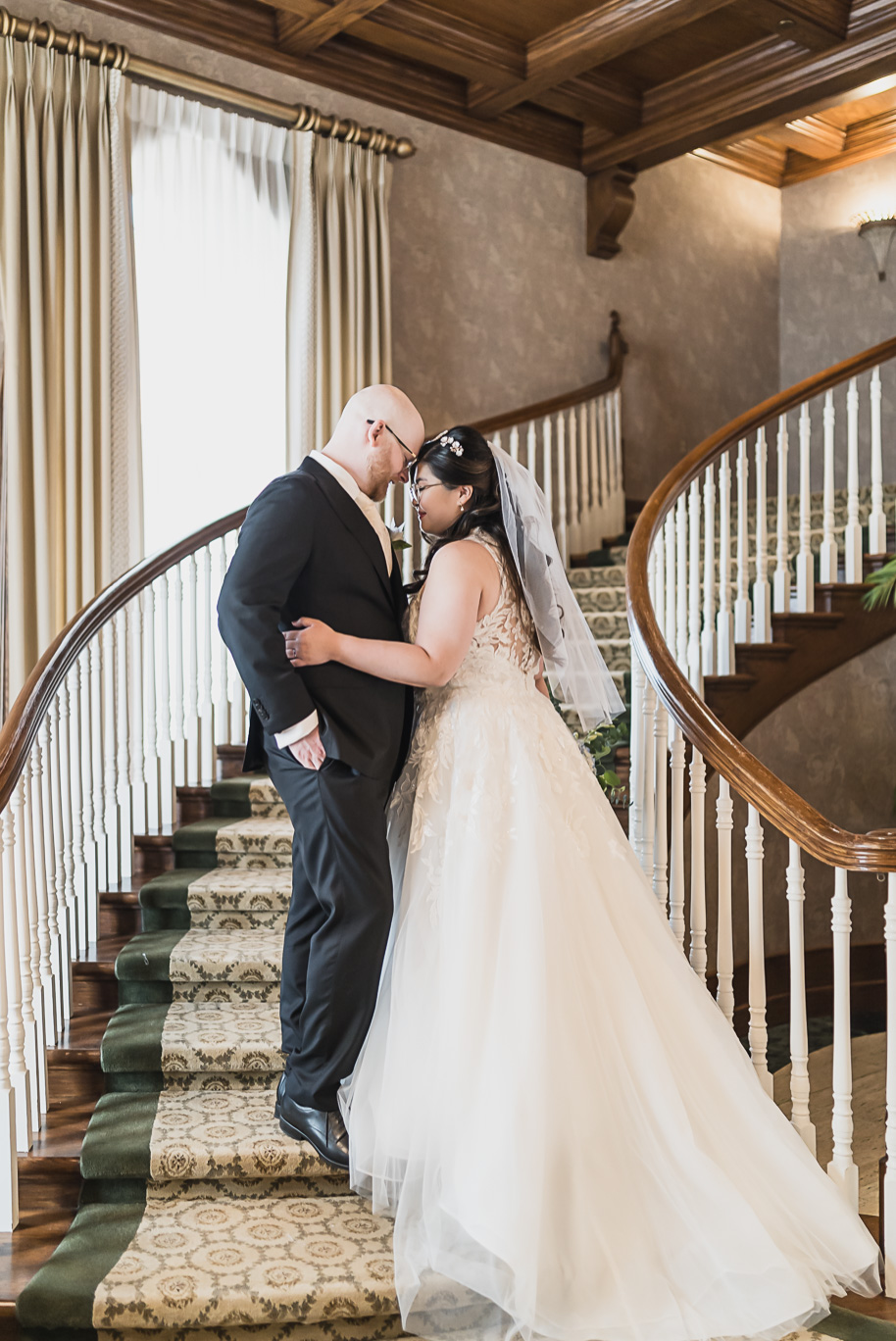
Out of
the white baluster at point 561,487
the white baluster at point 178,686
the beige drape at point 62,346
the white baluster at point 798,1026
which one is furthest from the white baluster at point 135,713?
the white baluster at point 561,487

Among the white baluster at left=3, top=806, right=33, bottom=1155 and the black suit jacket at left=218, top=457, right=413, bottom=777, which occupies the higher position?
the black suit jacket at left=218, top=457, right=413, bottom=777

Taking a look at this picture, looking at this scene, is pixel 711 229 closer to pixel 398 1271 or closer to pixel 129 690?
pixel 129 690

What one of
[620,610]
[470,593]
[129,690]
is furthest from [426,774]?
[620,610]

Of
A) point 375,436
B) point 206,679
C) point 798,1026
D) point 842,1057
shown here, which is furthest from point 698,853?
point 206,679

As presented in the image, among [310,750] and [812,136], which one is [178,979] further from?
[812,136]

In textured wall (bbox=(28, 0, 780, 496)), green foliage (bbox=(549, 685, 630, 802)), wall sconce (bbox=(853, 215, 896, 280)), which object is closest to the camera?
green foliage (bbox=(549, 685, 630, 802))

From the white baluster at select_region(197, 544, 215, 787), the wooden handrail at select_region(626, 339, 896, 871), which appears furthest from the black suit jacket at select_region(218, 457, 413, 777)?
the white baluster at select_region(197, 544, 215, 787)

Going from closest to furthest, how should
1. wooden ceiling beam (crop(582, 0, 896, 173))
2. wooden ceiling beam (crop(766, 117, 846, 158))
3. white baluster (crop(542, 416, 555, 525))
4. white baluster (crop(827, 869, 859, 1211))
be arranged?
white baluster (crop(827, 869, 859, 1211)) → wooden ceiling beam (crop(582, 0, 896, 173)) → white baluster (crop(542, 416, 555, 525)) → wooden ceiling beam (crop(766, 117, 846, 158))

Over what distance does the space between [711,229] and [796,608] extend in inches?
159

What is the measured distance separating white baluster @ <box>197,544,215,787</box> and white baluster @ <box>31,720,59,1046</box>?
132 cm

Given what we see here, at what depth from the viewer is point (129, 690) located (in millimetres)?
4090

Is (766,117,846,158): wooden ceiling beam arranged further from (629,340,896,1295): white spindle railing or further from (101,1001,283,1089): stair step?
(101,1001,283,1089): stair step

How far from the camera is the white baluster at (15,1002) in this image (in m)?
2.53

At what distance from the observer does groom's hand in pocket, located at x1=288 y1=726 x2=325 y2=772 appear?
2.21 m
